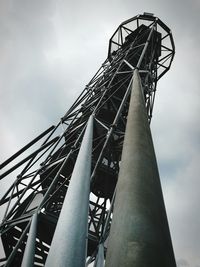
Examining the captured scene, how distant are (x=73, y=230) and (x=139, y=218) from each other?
117cm

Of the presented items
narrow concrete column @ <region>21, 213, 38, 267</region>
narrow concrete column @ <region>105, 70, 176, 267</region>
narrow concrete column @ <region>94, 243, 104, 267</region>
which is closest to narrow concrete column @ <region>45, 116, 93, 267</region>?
narrow concrete column @ <region>105, 70, 176, 267</region>

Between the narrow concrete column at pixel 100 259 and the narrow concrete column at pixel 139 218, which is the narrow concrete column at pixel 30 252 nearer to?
the narrow concrete column at pixel 100 259

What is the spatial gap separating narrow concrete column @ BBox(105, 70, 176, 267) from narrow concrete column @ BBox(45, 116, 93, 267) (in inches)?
33.6

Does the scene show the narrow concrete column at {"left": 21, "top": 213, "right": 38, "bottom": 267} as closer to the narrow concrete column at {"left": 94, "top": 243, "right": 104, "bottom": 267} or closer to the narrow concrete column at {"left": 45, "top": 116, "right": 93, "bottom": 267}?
the narrow concrete column at {"left": 94, "top": 243, "right": 104, "bottom": 267}

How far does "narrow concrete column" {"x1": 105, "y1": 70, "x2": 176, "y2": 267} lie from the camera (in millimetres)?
1470

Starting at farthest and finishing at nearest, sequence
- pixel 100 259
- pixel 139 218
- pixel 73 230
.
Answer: pixel 100 259
pixel 73 230
pixel 139 218

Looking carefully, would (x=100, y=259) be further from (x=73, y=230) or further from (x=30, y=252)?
(x=73, y=230)

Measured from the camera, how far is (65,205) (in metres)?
2.91

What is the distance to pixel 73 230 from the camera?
256 cm

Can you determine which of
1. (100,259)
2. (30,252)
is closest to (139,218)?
(30,252)

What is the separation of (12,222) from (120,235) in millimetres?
4815

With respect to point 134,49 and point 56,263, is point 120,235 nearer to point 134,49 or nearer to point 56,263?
point 56,263

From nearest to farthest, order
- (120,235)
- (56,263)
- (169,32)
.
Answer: (120,235)
(56,263)
(169,32)

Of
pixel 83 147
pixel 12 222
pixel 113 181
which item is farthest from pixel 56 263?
pixel 113 181
